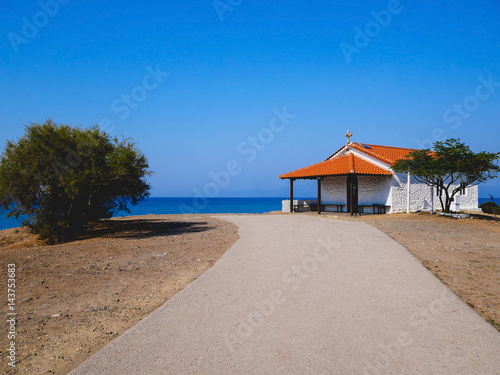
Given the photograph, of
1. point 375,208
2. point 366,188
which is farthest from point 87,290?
point 366,188

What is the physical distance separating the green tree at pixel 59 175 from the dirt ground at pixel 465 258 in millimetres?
12115

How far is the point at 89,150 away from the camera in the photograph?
14266 millimetres

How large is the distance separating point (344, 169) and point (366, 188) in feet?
11.2

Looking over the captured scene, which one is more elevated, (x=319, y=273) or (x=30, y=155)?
(x=30, y=155)

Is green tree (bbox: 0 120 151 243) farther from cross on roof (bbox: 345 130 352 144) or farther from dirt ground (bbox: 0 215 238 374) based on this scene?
cross on roof (bbox: 345 130 352 144)

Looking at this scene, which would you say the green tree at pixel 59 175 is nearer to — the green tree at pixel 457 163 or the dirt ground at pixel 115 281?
the dirt ground at pixel 115 281

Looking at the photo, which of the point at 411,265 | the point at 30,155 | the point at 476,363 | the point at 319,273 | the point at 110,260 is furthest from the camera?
the point at 30,155

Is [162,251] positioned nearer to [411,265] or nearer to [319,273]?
[319,273]

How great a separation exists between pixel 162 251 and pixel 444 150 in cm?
1861

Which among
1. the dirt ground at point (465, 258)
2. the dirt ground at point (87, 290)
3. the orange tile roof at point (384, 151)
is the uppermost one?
the orange tile roof at point (384, 151)

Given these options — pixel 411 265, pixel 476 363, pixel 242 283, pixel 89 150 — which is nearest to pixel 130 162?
pixel 89 150

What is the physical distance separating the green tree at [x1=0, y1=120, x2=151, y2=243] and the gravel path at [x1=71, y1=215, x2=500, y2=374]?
30.8 feet

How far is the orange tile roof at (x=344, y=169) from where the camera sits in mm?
22864

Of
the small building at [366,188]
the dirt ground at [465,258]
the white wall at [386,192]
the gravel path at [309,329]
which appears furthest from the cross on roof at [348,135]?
the gravel path at [309,329]
